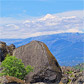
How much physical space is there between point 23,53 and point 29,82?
240 inches

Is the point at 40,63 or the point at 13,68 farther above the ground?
the point at 40,63

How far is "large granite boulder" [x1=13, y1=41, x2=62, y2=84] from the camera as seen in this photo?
111ft

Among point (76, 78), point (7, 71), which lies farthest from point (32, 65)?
point (76, 78)

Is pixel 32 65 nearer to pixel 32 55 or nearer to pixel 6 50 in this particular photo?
pixel 32 55

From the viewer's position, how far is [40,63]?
34375mm

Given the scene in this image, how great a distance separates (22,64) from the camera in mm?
34125

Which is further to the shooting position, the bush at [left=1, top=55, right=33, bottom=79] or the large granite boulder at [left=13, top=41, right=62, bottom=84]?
the large granite boulder at [left=13, top=41, right=62, bottom=84]

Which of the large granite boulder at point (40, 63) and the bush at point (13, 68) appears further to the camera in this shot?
the large granite boulder at point (40, 63)

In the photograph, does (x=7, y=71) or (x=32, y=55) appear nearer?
(x=7, y=71)

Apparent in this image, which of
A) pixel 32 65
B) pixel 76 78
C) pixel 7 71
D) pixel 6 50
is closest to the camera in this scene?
pixel 7 71

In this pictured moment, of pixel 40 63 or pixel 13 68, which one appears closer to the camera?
pixel 13 68

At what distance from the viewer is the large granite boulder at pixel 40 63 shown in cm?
3378

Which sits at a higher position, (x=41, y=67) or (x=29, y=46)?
(x=29, y=46)

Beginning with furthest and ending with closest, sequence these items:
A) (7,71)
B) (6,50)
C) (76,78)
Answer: (6,50), (76,78), (7,71)
